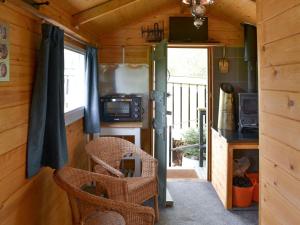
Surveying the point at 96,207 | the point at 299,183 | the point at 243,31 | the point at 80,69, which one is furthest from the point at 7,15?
the point at 243,31

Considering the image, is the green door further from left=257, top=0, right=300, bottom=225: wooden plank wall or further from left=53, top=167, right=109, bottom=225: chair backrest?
left=257, top=0, right=300, bottom=225: wooden plank wall

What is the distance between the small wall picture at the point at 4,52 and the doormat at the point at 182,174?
3.29m

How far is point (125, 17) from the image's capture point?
144 inches

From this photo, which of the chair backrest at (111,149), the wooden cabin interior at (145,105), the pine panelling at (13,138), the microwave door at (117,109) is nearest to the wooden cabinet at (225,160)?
the wooden cabin interior at (145,105)

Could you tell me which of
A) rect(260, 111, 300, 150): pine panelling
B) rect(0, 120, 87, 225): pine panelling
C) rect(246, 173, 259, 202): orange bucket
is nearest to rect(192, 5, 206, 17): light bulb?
rect(260, 111, 300, 150): pine panelling

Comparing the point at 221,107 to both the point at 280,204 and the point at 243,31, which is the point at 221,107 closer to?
the point at 243,31

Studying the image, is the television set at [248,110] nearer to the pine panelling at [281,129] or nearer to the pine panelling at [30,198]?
the pine panelling at [30,198]

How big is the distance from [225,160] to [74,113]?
1.70 meters

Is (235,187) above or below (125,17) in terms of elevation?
below

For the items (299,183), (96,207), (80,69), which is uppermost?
(80,69)

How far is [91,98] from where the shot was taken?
11.2 ft

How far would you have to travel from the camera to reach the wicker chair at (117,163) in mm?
2719

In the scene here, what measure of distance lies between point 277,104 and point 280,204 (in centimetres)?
45

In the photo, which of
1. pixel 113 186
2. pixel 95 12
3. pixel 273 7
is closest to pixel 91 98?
pixel 95 12
